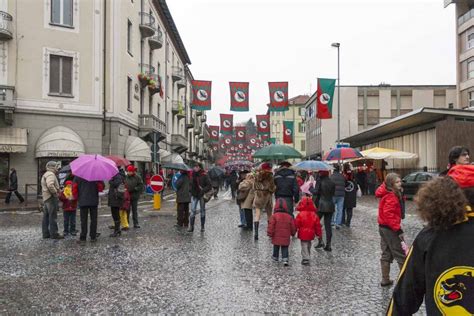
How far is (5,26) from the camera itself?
76.3 feet

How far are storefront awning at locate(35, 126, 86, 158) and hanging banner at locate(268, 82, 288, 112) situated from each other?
11045 mm

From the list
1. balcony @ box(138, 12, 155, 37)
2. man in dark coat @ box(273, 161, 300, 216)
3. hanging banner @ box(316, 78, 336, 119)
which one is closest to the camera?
man in dark coat @ box(273, 161, 300, 216)

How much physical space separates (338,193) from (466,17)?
3968 centimetres

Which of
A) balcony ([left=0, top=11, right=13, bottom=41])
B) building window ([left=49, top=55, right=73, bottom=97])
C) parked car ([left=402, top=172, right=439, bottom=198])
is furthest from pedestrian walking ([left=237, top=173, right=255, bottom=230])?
balcony ([left=0, top=11, right=13, bottom=41])

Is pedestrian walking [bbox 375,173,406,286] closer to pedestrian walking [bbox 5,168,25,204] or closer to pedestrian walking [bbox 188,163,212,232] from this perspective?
pedestrian walking [bbox 188,163,212,232]

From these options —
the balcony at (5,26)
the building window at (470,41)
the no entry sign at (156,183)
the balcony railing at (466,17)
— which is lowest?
the no entry sign at (156,183)

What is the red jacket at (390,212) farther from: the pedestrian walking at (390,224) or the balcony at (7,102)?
the balcony at (7,102)

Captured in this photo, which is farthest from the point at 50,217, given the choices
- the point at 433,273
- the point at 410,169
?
the point at 410,169

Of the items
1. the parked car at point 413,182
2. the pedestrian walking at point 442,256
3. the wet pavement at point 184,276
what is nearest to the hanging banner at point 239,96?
the parked car at point 413,182

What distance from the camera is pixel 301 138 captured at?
96.1 m

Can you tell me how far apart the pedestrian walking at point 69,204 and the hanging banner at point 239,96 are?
57.9ft

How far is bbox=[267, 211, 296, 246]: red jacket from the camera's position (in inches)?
326

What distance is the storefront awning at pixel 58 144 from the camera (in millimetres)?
23703

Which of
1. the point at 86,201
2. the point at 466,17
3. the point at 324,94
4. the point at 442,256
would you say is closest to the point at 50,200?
the point at 86,201
